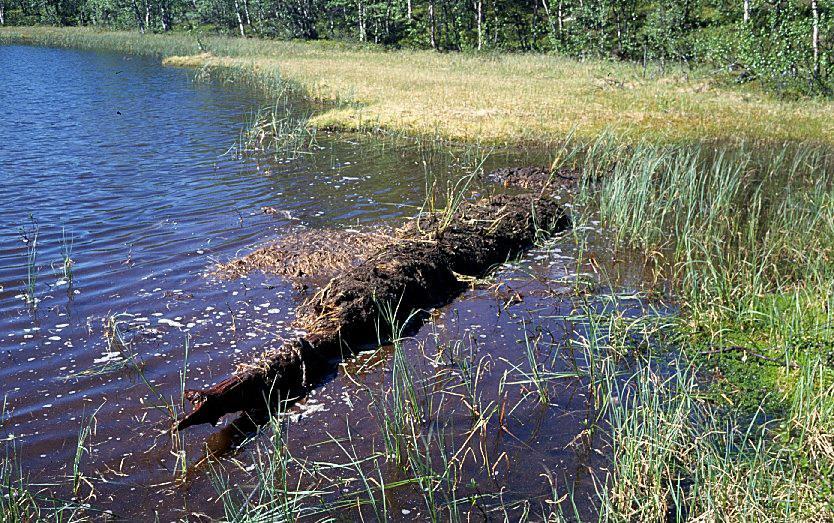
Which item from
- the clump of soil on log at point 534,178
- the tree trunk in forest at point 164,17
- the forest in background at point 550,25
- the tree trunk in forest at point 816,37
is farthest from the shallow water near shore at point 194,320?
the tree trunk in forest at point 164,17

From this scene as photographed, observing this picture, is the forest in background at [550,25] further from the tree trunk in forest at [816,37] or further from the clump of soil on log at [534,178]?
the clump of soil on log at [534,178]

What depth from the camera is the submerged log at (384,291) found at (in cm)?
588

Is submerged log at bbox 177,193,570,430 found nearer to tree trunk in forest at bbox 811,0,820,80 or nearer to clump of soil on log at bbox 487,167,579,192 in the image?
→ clump of soil on log at bbox 487,167,579,192

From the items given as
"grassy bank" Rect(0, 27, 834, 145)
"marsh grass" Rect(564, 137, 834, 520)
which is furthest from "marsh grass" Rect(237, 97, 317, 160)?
"marsh grass" Rect(564, 137, 834, 520)

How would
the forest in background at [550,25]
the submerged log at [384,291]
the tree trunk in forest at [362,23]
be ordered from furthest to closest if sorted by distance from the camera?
the tree trunk in forest at [362,23] → the forest in background at [550,25] → the submerged log at [384,291]

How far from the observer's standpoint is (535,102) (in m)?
20.9

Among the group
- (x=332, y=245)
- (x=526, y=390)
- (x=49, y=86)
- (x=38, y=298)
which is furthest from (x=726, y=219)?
(x=49, y=86)

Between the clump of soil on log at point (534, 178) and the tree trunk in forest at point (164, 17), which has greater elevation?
the tree trunk in forest at point (164, 17)

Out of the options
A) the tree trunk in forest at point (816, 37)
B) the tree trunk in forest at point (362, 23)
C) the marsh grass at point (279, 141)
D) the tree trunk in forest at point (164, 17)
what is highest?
the tree trunk in forest at point (164, 17)

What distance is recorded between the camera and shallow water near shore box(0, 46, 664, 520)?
5.10 metres

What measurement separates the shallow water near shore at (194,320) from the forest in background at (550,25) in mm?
11230

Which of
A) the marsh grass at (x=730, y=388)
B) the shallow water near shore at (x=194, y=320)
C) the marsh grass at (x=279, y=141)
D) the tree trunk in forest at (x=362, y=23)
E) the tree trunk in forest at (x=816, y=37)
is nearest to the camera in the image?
the marsh grass at (x=730, y=388)

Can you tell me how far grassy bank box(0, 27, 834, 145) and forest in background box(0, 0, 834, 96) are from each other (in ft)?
4.93

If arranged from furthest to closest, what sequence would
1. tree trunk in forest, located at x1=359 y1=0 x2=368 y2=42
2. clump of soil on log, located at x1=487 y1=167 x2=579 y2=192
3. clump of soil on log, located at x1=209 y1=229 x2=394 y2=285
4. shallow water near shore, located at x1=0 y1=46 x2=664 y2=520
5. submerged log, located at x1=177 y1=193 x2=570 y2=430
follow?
1. tree trunk in forest, located at x1=359 y1=0 x2=368 y2=42
2. clump of soil on log, located at x1=487 y1=167 x2=579 y2=192
3. clump of soil on log, located at x1=209 y1=229 x2=394 y2=285
4. submerged log, located at x1=177 y1=193 x2=570 y2=430
5. shallow water near shore, located at x1=0 y1=46 x2=664 y2=520
